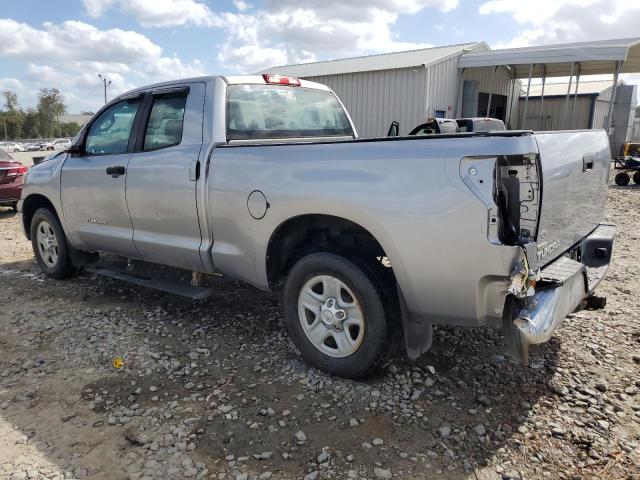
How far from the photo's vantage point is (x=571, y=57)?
1410cm

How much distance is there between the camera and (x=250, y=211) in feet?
11.2

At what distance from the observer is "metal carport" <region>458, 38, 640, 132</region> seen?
44.9 feet

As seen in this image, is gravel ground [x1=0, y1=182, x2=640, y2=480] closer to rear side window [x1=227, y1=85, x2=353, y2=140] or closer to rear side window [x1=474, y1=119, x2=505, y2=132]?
rear side window [x1=227, y1=85, x2=353, y2=140]

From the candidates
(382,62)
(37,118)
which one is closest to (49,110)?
(37,118)

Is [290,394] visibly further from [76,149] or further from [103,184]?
[76,149]

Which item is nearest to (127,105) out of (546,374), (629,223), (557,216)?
(557,216)

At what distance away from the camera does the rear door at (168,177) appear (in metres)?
3.81

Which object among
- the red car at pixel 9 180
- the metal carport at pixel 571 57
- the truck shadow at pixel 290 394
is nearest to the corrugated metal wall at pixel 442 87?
the metal carport at pixel 571 57

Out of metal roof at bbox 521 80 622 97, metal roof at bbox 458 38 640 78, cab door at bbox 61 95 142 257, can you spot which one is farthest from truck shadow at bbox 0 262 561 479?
metal roof at bbox 521 80 622 97

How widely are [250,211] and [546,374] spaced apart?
223cm

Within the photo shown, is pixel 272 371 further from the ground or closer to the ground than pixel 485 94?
closer to the ground

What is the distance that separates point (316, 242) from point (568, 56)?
544 inches

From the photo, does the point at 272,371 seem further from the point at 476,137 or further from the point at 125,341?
the point at 476,137

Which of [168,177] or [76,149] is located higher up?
[76,149]
